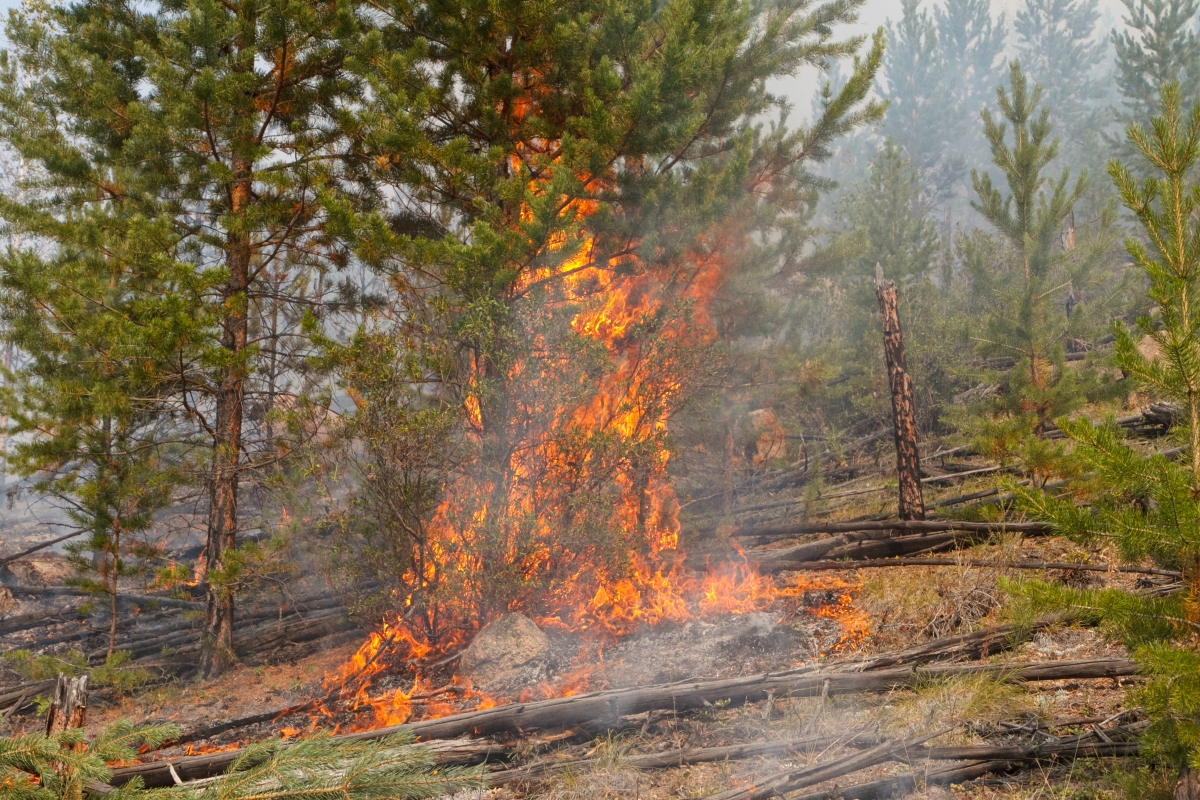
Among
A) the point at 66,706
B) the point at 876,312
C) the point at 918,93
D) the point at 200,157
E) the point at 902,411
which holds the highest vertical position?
the point at 918,93

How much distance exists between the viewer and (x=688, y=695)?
6.16m

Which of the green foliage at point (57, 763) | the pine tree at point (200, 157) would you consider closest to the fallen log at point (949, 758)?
the green foliage at point (57, 763)

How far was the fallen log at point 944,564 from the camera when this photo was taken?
23.4ft

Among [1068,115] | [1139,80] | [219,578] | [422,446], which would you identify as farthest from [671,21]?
[1068,115]

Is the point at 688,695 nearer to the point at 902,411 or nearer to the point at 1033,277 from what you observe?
the point at 902,411

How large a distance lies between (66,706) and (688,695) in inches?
168

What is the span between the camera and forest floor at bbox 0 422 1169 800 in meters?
5.11

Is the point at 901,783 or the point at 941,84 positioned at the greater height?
the point at 941,84

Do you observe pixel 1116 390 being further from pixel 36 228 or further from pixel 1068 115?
pixel 1068 115

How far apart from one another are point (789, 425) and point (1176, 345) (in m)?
14.3

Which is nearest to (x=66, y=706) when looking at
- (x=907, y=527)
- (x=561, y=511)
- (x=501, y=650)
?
(x=501, y=650)

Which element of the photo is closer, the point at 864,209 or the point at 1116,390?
the point at 1116,390

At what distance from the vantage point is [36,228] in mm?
8641

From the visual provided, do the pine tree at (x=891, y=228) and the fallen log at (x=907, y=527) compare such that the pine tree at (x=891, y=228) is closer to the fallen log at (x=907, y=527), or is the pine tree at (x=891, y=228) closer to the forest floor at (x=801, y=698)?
the fallen log at (x=907, y=527)
